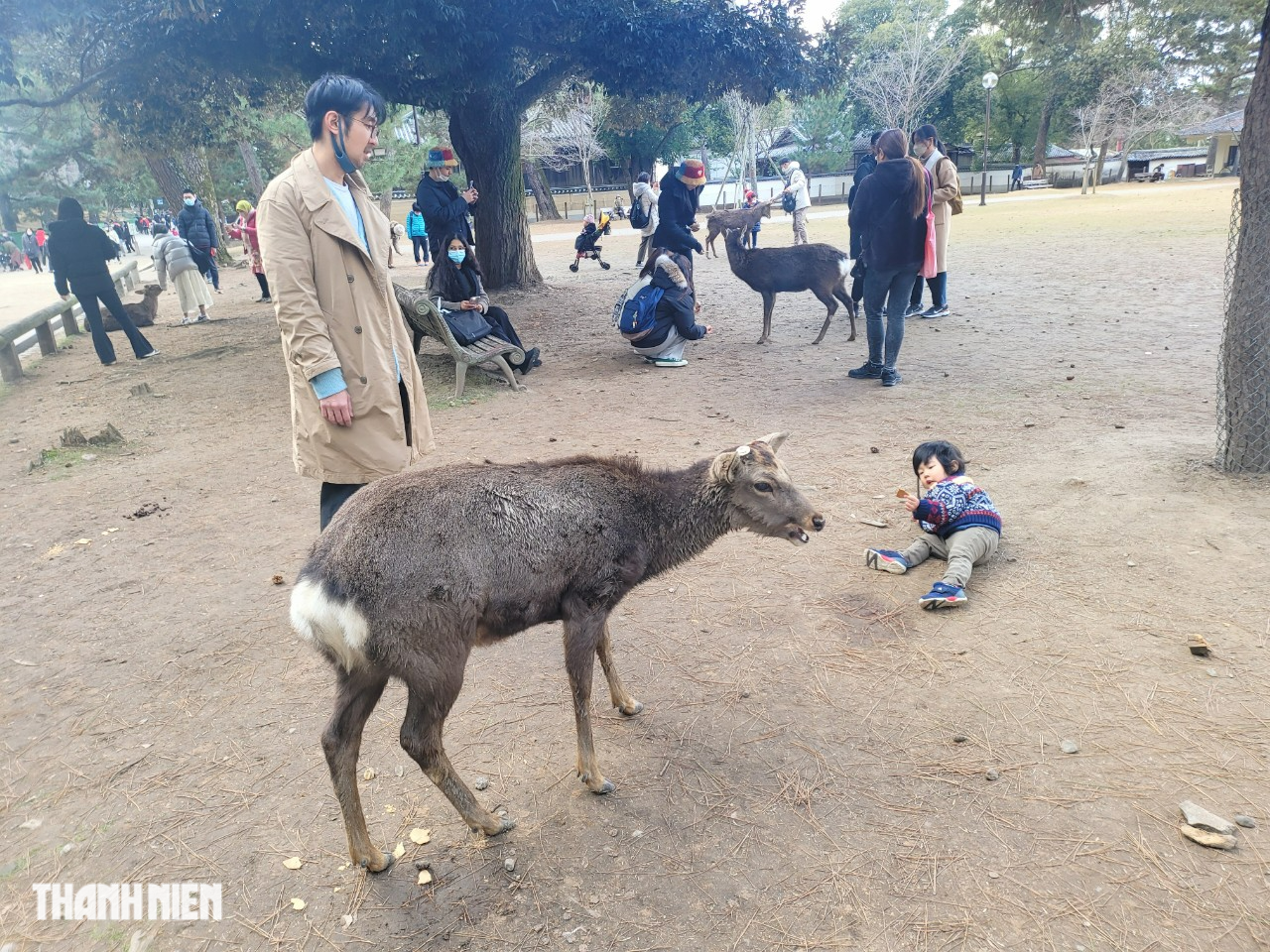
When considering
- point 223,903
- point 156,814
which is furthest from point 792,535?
point 156,814

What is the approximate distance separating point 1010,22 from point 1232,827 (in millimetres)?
6658

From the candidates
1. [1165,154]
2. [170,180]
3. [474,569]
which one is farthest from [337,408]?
[1165,154]

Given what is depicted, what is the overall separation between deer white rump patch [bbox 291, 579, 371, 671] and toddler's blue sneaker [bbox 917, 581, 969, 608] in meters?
2.98

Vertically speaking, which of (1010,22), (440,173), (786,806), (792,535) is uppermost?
(1010,22)

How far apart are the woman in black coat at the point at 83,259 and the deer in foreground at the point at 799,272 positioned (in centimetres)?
920

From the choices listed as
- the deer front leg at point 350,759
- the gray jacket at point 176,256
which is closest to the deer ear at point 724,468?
the deer front leg at point 350,759

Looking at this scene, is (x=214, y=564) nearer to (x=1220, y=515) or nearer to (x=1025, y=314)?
(x=1220, y=515)

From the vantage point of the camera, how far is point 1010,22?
6.61m

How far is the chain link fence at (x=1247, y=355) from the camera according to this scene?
4.88 m

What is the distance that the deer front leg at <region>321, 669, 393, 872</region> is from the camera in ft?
8.96

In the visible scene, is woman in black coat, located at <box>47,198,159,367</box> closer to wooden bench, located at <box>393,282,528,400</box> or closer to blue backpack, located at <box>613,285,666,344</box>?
wooden bench, located at <box>393,282,528,400</box>

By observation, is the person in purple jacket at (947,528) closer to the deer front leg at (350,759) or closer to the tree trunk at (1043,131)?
the deer front leg at (350,759)

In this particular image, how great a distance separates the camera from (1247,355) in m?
4.96

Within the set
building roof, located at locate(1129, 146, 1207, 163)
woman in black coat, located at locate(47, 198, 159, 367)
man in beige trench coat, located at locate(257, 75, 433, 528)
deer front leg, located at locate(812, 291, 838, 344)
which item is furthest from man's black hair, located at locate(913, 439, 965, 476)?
building roof, located at locate(1129, 146, 1207, 163)
